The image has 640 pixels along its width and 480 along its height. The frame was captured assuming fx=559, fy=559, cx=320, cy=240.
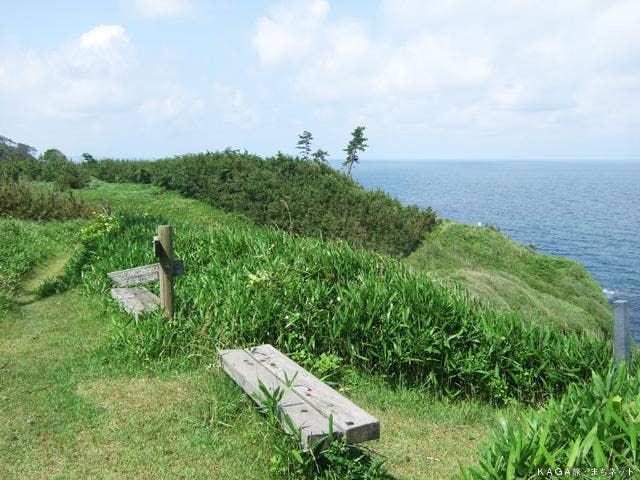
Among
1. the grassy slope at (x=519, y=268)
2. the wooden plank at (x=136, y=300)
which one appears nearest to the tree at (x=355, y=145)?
the grassy slope at (x=519, y=268)

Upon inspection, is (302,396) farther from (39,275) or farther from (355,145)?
(355,145)

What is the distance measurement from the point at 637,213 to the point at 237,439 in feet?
320

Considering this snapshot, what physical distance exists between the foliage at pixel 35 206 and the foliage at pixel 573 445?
13.9m

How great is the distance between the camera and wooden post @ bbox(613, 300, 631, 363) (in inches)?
195

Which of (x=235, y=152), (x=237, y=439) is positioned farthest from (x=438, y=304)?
(x=235, y=152)

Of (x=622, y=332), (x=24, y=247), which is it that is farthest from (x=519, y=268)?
(x=622, y=332)

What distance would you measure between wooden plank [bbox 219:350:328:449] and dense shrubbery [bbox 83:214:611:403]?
983 millimetres

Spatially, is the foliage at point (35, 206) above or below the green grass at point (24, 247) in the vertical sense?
above

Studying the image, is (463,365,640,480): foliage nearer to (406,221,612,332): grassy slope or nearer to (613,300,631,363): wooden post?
(613,300,631,363): wooden post

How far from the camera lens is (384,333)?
6609mm

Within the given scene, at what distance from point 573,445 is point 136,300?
5.71m

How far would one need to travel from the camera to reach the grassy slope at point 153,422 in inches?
168

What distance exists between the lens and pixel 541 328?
720 cm

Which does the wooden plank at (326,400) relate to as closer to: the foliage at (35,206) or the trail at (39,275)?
the trail at (39,275)
